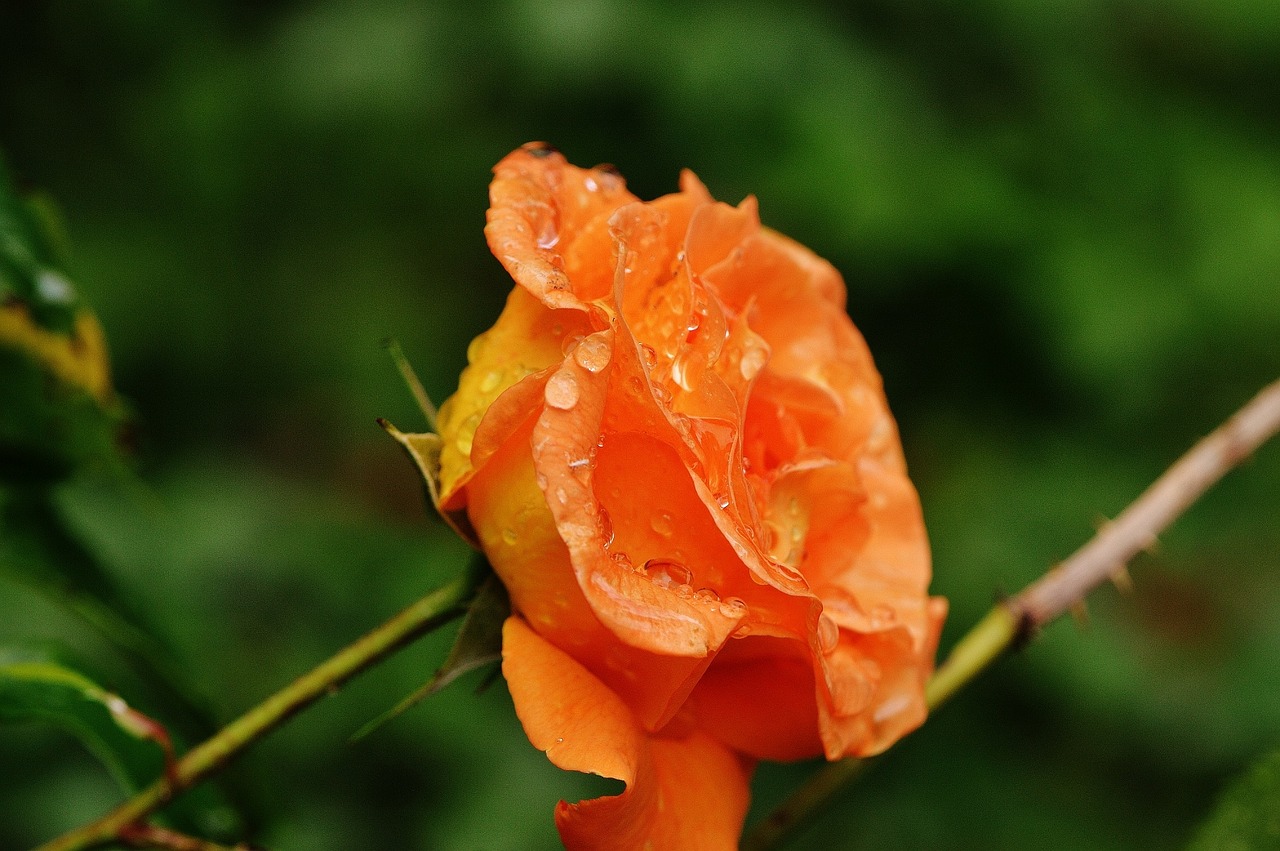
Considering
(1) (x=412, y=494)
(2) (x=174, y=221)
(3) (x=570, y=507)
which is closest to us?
(3) (x=570, y=507)

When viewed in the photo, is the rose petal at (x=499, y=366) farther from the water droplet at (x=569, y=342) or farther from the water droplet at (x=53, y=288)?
the water droplet at (x=53, y=288)

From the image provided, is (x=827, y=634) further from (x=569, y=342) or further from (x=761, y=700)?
(x=569, y=342)

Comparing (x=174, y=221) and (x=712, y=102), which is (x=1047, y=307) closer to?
(x=712, y=102)

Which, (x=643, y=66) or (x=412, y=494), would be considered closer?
(x=643, y=66)

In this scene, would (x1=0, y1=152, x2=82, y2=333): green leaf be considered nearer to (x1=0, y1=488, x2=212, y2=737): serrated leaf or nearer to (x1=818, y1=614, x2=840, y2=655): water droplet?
(x1=0, y1=488, x2=212, y2=737): serrated leaf

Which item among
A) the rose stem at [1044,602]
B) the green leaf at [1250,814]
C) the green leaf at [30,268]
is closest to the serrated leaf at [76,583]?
the green leaf at [30,268]

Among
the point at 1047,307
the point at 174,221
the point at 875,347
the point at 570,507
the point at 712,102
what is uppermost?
the point at 570,507

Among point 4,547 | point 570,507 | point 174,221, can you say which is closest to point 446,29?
point 174,221
